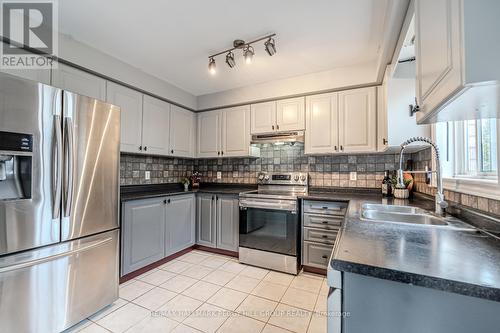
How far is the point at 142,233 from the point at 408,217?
244 centimetres

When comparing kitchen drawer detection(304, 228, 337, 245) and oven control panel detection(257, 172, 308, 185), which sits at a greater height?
oven control panel detection(257, 172, 308, 185)

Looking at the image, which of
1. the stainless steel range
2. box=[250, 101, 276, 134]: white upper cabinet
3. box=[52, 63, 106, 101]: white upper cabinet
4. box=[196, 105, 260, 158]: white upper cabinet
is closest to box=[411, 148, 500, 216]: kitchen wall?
the stainless steel range

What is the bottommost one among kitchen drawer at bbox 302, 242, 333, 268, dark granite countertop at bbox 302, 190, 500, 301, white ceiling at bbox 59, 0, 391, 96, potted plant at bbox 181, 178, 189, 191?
kitchen drawer at bbox 302, 242, 333, 268

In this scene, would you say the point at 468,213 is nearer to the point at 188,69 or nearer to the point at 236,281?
the point at 236,281

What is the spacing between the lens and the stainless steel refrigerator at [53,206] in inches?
51.0

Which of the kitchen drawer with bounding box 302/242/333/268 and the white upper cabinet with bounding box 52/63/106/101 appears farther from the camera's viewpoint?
the kitchen drawer with bounding box 302/242/333/268

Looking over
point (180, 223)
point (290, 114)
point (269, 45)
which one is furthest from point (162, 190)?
point (269, 45)

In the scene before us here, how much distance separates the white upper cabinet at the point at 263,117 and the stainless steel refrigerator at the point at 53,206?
5.69 ft

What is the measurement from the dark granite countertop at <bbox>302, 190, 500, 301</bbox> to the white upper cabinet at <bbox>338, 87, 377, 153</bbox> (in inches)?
59.0

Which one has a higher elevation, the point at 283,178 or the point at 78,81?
the point at 78,81

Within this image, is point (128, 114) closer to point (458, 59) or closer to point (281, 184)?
point (281, 184)

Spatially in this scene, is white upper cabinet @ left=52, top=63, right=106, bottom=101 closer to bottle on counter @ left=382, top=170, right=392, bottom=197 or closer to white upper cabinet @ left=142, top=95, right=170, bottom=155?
white upper cabinet @ left=142, top=95, right=170, bottom=155

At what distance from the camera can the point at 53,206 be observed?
1458 mm

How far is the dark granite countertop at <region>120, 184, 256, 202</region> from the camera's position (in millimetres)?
2438
